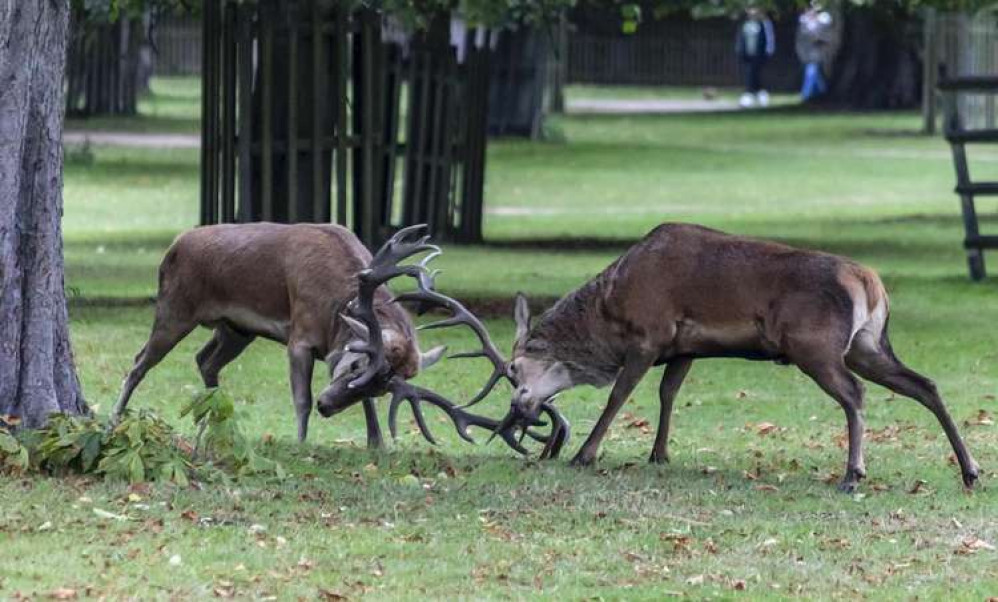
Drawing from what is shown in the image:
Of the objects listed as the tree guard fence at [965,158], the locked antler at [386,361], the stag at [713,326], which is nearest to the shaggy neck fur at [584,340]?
the stag at [713,326]

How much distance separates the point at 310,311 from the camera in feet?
38.1

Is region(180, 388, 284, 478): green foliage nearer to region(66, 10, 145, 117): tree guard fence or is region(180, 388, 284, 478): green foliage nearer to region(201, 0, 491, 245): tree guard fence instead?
region(201, 0, 491, 245): tree guard fence

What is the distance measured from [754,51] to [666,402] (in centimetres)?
5170

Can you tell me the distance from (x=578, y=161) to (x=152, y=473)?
27785 millimetres

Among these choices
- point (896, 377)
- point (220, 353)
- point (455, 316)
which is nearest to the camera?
point (896, 377)

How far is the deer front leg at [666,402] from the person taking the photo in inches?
448

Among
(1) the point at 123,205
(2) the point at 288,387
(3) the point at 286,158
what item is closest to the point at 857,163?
(1) the point at 123,205

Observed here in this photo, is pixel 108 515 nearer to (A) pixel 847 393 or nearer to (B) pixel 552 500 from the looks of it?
(B) pixel 552 500

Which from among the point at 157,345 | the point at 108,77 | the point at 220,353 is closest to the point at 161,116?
the point at 108,77

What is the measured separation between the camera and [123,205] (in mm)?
29172

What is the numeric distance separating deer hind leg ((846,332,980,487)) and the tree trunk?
4325cm

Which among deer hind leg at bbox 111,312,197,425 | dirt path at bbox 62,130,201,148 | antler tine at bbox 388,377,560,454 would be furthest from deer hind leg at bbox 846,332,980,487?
dirt path at bbox 62,130,201,148

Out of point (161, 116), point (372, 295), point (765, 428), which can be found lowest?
point (161, 116)

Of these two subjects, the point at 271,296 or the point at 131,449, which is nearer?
the point at 131,449
